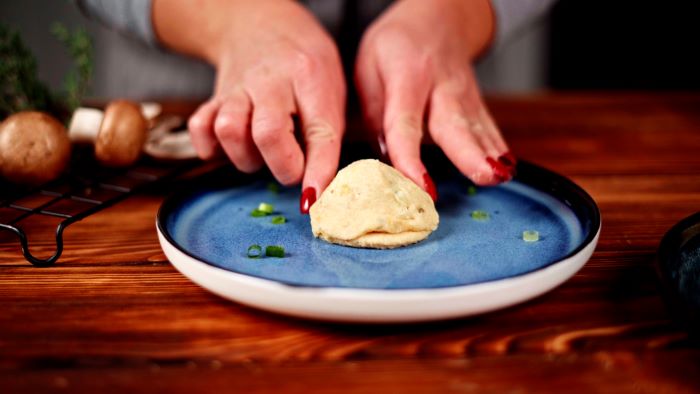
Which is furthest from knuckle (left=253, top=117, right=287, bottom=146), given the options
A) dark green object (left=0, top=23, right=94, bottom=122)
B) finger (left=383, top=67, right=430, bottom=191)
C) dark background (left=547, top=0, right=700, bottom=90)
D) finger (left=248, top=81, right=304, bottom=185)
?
dark background (left=547, top=0, right=700, bottom=90)

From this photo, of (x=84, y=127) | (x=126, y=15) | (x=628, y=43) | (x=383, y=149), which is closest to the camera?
(x=383, y=149)

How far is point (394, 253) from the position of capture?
0.94 metres

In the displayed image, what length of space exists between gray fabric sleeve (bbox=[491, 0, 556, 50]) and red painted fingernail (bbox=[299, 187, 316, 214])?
39.8 inches

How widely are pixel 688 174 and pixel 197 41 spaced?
1.18 metres

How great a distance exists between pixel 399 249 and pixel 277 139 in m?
0.32

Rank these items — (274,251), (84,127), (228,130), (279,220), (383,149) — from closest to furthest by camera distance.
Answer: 1. (274,251)
2. (279,220)
3. (228,130)
4. (383,149)
5. (84,127)

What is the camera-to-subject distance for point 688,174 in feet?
4.71

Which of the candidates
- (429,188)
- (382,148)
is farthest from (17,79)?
(429,188)

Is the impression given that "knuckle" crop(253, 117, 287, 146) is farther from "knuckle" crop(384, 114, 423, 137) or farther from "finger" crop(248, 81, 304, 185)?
"knuckle" crop(384, 114, 423, 137)

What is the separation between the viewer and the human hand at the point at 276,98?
1.16 m

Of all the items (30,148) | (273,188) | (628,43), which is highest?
(30,148)

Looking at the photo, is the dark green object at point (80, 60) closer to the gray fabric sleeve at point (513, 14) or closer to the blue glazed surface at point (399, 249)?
the blue glazed surface at point (399, 249)

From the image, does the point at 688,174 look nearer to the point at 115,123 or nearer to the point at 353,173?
the point at 353,173

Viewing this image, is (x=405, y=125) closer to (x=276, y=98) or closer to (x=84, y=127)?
(x=276, y=98)
